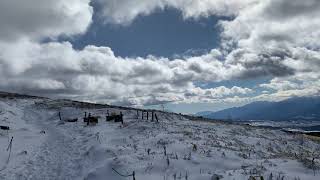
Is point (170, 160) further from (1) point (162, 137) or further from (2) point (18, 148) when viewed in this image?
(2) point (18, 148)

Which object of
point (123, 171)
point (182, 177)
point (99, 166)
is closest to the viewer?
point (182, 177)

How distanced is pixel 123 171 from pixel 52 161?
715 centimetres

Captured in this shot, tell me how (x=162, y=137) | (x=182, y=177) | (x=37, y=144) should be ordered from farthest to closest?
(x=37, y=144)
(x=162, y=137)
(x=182, y=177)

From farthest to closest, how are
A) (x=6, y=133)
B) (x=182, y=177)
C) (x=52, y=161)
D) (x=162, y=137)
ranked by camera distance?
(x=6, y=133) < (x=162, y=137) < (x=52, y=161) < (x=182, y=177)

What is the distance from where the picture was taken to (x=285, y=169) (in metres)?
18.0

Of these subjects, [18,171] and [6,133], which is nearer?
[18,171]

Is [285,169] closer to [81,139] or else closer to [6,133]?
[81,139]

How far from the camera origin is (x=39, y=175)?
1992cm

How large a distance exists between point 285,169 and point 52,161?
13454mm

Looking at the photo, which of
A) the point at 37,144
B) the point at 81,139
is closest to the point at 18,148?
the point at 37,144

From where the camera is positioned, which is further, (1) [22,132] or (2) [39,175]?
(1) [22,132]

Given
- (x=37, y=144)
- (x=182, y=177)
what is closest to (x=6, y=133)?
(x=37, y=144)

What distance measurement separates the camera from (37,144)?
104 feet

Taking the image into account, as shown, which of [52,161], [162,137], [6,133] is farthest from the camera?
[6,133]
